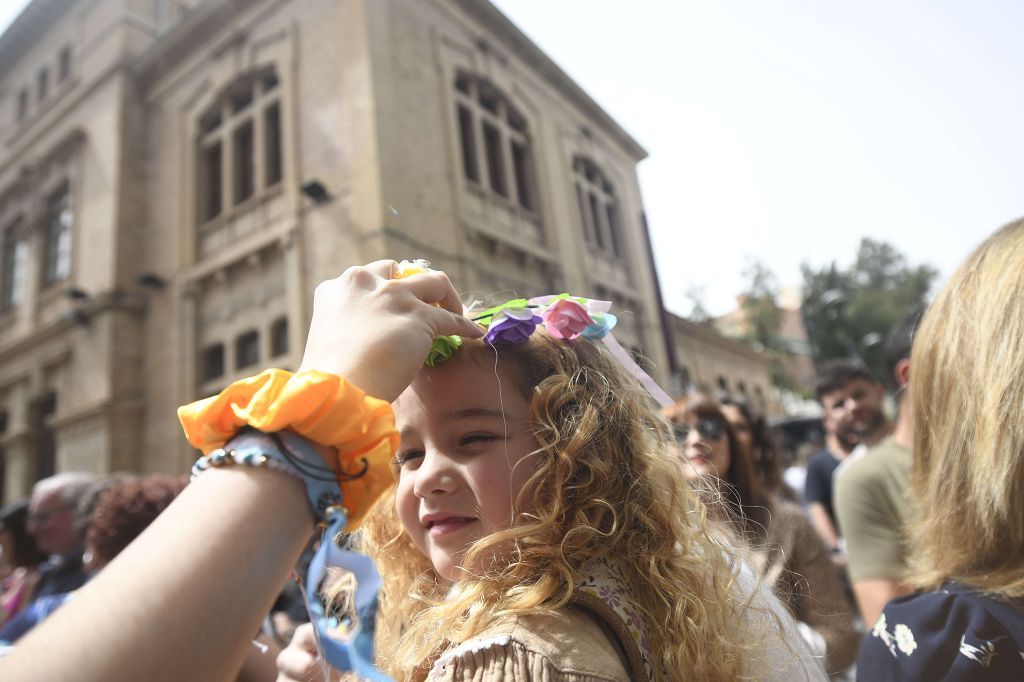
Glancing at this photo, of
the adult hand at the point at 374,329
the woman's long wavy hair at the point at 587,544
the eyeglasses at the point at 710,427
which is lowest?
the woman's long wavy hair at the point at 587,544

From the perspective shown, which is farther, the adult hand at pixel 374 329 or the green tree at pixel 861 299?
the green tree at pixel 861 299

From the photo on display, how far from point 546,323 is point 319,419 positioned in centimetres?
70

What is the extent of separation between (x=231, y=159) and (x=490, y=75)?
4657 millimetres

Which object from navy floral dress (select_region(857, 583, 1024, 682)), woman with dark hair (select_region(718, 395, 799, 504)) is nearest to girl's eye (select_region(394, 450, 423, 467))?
navy floral dress (select_region(857, 583, 1024, 682))

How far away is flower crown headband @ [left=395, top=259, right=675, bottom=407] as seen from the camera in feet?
4.05

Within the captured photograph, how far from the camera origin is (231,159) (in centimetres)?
1095

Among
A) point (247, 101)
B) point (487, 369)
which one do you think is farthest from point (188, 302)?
point (487, 369)

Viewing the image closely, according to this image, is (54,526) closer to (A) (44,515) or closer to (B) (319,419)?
(A) (44,515)

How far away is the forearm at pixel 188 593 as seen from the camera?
52 centimetres

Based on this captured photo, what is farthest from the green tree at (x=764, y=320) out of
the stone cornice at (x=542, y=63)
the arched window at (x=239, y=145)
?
the arched window at (x=239, y=145)

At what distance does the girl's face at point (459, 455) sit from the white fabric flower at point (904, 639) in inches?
28.6

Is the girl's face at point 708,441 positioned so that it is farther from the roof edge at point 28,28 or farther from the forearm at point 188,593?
the roof edge at point 28,28

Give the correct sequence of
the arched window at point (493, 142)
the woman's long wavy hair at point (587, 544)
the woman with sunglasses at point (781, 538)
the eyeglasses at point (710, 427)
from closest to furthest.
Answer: the woman's long wavy hair at point (587, 544), the woman with sunglasses at point (781, 538), the eyeglasses at point (710, 427), the arched window at point (493, 142)

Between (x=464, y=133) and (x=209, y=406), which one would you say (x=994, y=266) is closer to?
(x=209, y=406)
